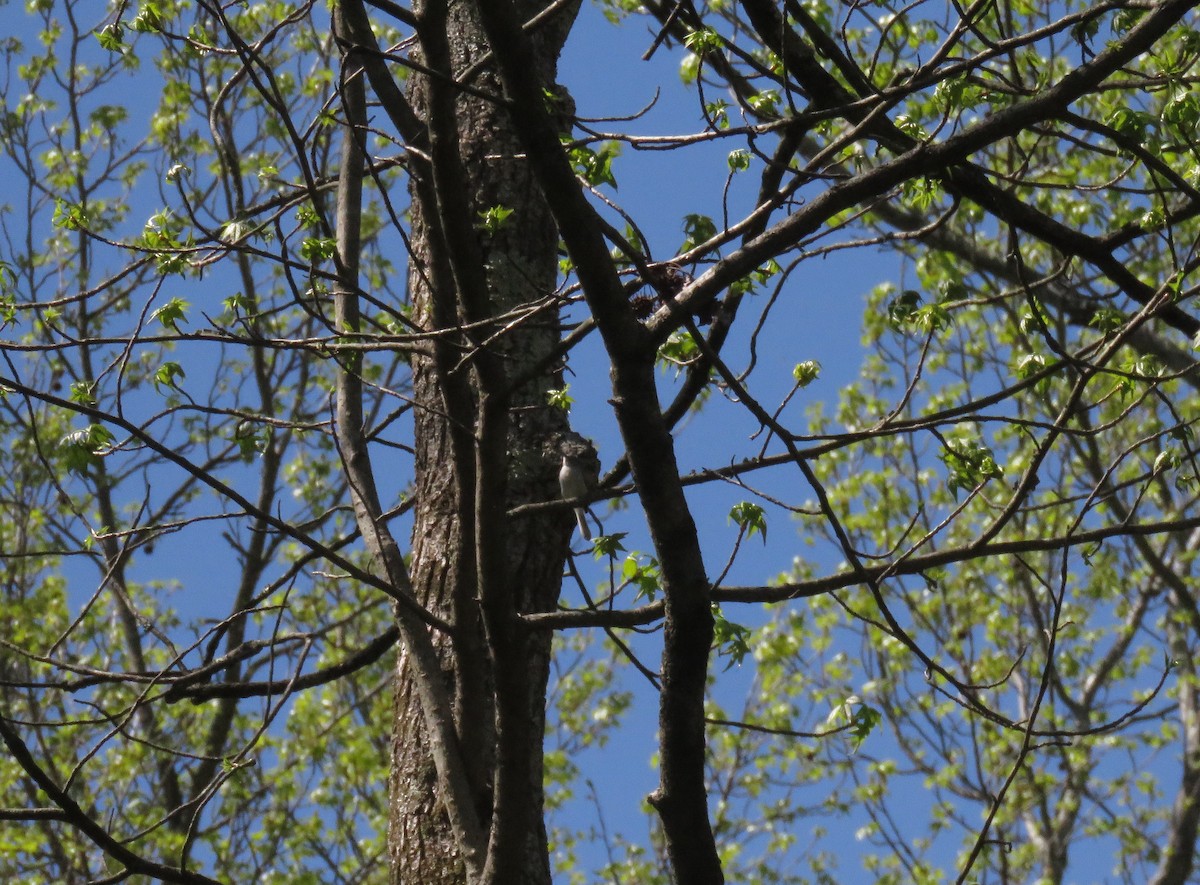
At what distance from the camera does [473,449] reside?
134 inches

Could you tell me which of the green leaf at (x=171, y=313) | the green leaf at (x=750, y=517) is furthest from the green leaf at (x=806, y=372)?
the green leaf at (x=171, y=313)

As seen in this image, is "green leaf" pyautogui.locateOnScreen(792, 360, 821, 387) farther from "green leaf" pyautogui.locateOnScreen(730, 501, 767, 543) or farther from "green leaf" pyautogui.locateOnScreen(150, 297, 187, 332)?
"green leaf" pyautogui.locateOnScreen(150, 297, 187, 332)

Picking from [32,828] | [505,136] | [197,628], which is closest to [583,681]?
[197,628]

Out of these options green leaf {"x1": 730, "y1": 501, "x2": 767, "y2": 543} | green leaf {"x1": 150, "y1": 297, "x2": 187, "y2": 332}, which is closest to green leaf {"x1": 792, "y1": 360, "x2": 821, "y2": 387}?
green leaf {"x1": 730, "y1": 501, "x2": 767, "y2": 543}

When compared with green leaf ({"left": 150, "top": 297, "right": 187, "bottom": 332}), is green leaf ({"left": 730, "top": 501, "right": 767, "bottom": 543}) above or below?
below

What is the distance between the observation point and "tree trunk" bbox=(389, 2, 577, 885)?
3.07 meters

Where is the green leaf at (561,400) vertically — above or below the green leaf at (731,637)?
above


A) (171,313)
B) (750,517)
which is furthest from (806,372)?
(171,313)

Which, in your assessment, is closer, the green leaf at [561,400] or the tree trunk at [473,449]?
the tree trunk at [473,449]

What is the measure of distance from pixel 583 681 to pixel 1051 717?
203 inches

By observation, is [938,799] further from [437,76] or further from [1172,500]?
[437,76]

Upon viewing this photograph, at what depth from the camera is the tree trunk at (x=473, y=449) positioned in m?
3.07

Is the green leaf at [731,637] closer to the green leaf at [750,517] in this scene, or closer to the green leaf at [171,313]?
the green leaf at [750,517]

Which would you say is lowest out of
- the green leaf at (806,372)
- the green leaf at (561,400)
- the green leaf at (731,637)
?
the green leaf at (731,637)
